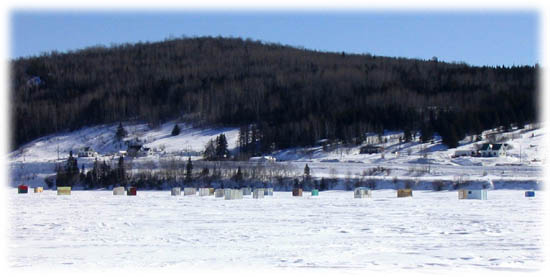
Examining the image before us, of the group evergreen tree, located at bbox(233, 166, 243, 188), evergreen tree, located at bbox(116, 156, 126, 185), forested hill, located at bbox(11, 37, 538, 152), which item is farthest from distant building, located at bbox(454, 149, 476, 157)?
evergreen tree, located at bbox(116, 156, 126, 185)

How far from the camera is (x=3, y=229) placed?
1124 inches

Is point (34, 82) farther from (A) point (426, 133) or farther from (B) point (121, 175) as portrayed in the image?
(B) point (121, 175)

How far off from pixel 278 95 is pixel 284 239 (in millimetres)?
126442

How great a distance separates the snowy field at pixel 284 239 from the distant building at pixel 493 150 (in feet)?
181

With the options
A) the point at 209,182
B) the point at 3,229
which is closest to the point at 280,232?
the point at 3,229

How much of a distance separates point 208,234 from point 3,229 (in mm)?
7942

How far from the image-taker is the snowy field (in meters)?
20.2

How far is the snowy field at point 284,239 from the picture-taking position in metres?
20.2

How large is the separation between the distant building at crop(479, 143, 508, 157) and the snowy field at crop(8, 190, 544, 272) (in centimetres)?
5518

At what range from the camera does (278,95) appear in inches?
5950

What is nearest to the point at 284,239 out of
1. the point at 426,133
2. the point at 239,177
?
the point at 239,177

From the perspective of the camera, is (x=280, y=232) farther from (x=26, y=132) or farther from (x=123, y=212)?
(x=26, y=132)

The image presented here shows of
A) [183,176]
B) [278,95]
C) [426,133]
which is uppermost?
[278,95]

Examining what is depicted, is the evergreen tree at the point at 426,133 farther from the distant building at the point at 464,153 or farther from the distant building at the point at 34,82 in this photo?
the distant building at the point at 34,82
